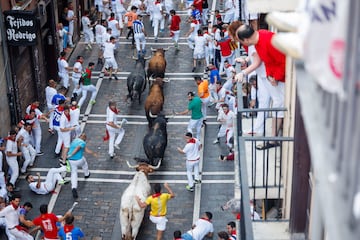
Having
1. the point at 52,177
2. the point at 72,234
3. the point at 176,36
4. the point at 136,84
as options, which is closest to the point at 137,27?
the point at 176,36

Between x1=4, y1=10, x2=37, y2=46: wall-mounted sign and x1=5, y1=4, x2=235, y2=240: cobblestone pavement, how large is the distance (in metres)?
3.19

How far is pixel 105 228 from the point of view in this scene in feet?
58.0

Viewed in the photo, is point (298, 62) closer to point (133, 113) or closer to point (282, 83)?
point (282, 83)

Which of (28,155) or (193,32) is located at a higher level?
(193,32)

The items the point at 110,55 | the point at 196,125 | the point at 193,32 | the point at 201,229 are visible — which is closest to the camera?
the point at 201,229

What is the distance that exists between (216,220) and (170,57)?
1264 cm

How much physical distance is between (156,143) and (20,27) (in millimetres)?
5399

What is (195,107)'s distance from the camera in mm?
20875

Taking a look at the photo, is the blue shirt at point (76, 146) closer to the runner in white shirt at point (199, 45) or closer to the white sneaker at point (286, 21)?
the runner in white shirt at point (199, 45)

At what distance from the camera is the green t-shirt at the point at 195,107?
20.7 metres

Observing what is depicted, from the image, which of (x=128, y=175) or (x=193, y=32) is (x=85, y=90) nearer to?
(x=128, y=175)

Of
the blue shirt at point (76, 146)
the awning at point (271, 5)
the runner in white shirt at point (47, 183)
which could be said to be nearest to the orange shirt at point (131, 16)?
the runner in white shirt at point (47, 183)

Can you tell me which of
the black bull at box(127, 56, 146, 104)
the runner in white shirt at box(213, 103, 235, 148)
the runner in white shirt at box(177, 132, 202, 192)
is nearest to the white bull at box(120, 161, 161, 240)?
the runner in white shirt at box(177, 132, 202, 192)

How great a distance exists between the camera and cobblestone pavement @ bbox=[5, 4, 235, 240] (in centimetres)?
1797
